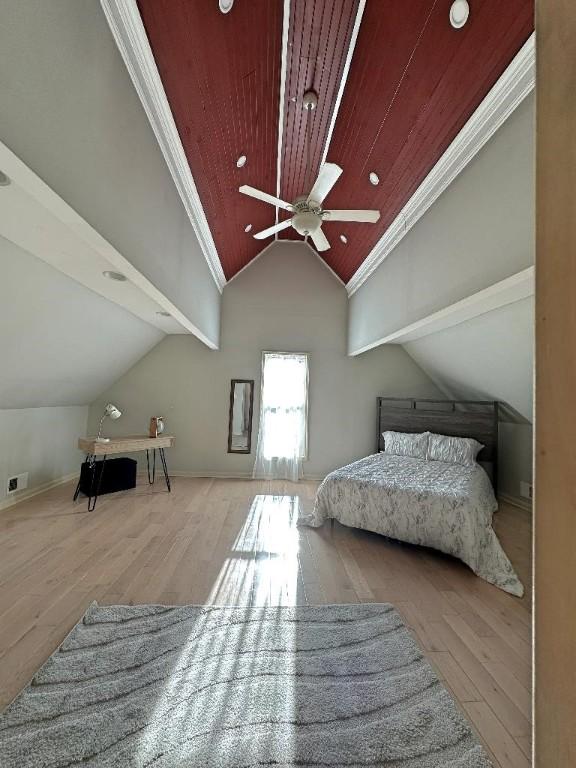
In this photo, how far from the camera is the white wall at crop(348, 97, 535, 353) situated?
188 cm

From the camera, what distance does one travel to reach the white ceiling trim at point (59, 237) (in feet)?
4.33

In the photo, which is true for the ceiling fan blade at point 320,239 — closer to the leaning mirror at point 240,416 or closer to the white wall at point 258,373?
the white wall at point 258,373

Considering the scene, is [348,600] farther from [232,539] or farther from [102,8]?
[102,8]

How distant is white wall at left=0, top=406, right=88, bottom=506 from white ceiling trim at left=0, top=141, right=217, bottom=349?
178 centimetres

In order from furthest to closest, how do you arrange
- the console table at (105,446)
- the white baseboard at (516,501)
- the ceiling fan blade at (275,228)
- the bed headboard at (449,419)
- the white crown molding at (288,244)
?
the white crown molding at (288,244), the bed headboard at (449,419), the white baseboard at (516,501), the console table at (105,446), the ceiling fan blade at (275,228)

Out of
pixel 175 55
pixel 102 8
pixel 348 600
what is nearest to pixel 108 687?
pixel 348 600

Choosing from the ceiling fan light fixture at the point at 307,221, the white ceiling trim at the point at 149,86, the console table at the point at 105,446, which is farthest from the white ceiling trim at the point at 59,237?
the console table at the point at 105,446

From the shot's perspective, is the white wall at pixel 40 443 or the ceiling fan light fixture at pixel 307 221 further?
the white wall at pixel 40 443

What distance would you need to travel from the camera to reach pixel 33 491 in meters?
4.04

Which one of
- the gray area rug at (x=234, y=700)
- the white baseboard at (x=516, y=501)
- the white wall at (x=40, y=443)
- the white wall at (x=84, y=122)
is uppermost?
the white wall at (x=84, y=122)

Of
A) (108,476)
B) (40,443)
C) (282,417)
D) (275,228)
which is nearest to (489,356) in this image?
(275,228)

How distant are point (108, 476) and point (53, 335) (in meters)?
1.88

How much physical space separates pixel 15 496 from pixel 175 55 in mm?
3959

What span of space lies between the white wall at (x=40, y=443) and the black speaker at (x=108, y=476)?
0.49 metres
